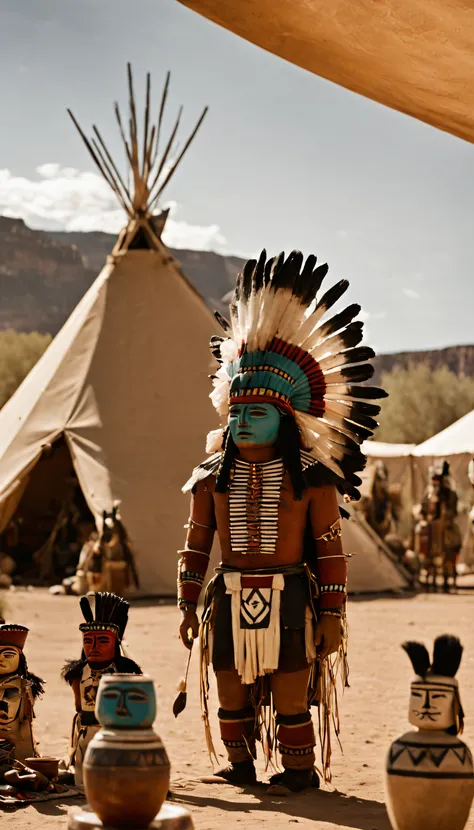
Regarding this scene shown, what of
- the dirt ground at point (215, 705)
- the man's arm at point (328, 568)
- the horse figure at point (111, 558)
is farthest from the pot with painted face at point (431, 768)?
the horse figure at point (111, 558)

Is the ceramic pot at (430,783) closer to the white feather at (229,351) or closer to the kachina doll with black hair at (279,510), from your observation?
the kachina doll with black hair at (279,510)

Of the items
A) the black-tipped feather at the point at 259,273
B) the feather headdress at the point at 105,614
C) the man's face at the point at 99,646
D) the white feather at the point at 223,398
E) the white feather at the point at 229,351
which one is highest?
the black-tipped feather at the point at 259,273

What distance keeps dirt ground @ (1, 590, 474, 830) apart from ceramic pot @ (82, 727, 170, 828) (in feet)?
4.03

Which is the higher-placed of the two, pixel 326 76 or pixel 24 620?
pixel 326 76

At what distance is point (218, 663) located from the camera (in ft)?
16.4

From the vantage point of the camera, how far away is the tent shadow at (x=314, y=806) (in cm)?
446

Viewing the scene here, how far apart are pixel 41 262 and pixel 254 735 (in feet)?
199

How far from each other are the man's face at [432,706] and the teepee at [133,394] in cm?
1067

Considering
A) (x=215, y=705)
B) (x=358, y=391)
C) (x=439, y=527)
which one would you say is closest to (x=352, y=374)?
(x=358, y=391)

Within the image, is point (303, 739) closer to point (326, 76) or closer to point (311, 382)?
point (311, 382)

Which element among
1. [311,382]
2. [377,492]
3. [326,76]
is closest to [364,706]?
[311,382]

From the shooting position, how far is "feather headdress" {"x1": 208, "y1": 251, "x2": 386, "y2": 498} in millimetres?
5219

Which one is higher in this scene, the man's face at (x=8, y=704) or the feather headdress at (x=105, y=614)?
the feather headdress at (x=105, y=614)

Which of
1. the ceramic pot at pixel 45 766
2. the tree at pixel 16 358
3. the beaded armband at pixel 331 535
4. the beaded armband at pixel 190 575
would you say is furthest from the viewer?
the tree at pixel 16 358
